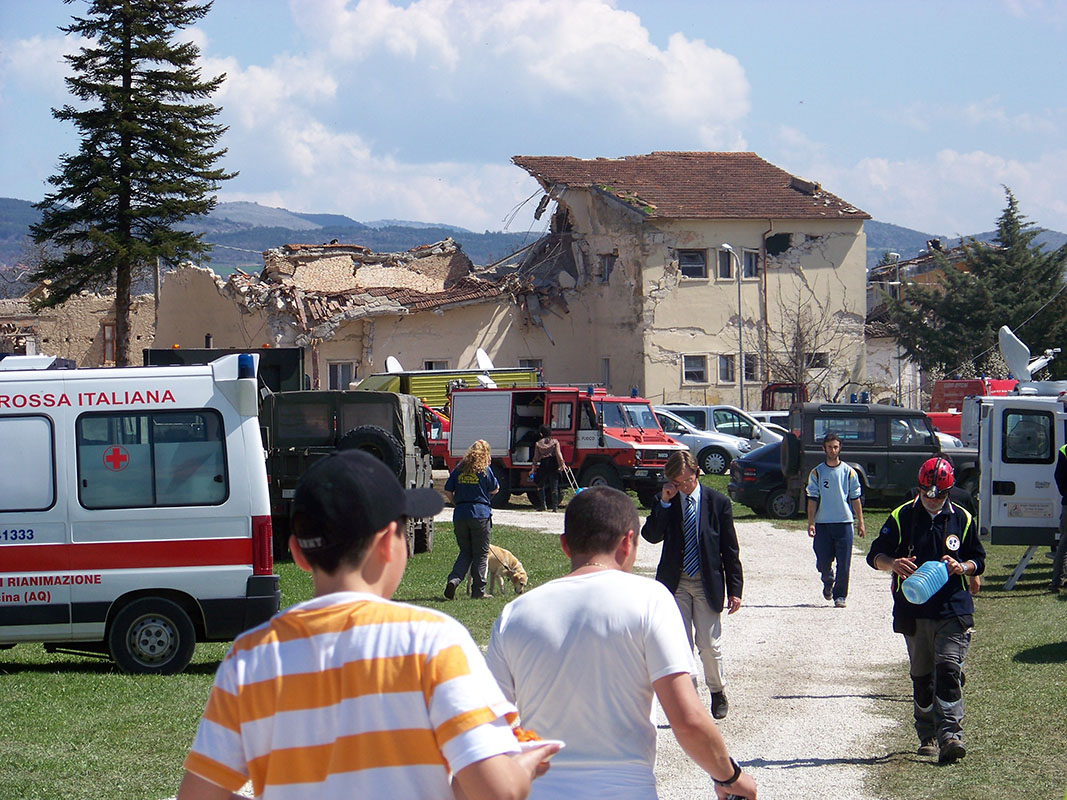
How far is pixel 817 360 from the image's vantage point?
156ft

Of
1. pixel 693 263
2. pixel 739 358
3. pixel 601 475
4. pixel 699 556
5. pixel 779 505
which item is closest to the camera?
pixel 699 556

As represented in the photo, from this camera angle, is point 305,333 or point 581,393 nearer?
point 581,393

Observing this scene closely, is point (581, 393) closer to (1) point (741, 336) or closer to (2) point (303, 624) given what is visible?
(1) point (741, 336)

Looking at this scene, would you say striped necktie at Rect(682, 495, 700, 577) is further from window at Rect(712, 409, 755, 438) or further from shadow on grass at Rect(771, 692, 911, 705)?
window at Rect(712, 409, 755, 438)

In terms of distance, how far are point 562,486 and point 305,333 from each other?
52.3ft

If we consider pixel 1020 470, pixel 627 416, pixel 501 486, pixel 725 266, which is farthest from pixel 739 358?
pixel 1020 470

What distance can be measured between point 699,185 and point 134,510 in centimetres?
3942

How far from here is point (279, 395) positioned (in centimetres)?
2003

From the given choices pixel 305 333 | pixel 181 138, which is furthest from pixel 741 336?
pixel 181 138

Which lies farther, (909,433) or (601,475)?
(601,475)

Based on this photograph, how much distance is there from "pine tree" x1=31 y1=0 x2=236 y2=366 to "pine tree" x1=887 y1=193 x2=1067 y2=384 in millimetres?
32147

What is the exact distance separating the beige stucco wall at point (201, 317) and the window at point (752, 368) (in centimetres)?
1722

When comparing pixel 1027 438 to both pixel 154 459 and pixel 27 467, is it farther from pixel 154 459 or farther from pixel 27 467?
pixel 27 467

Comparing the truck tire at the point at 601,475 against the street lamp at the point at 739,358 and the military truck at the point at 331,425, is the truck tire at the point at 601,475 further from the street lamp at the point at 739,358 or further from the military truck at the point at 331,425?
the street lamp at the point at 739,358
